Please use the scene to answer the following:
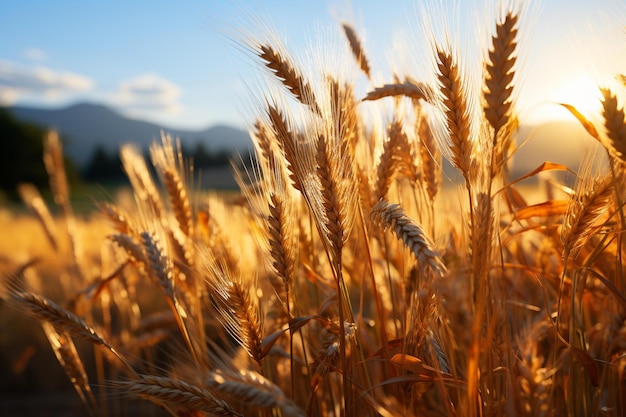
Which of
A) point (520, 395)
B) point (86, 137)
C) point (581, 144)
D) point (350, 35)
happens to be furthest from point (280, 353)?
point (86, 137)

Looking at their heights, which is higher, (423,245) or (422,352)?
(423,245)

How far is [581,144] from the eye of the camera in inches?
84.6

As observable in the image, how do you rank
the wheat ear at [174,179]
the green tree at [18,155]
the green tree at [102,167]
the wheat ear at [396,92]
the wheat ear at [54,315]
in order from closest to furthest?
the wheat ear at [54,315] < the wheat ear at [396,92] < the wheat ear at [174,179] < the green tree at [18,155] < the green tree at [102,167]

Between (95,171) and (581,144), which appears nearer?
(581,144)

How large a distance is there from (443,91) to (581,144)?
3.97ft

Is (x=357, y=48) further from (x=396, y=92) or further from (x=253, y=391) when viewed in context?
(x=253, y=391)

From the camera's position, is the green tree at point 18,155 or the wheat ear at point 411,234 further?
the green tree at point 18,155

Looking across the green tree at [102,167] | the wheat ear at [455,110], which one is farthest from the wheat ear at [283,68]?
the green tree at [102,167]

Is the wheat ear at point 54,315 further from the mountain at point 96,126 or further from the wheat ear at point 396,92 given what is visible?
the mountain at point 96,126

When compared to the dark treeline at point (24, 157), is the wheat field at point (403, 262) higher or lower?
lower

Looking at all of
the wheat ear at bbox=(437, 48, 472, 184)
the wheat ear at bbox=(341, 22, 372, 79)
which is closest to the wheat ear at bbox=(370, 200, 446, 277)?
the wheat ear at bbox=(437, 48, 472, 184)

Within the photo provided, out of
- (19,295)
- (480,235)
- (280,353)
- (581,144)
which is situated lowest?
(280,353)

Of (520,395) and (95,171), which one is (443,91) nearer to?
(520,395)

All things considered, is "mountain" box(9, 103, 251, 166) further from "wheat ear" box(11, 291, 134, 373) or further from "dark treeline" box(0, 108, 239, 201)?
"wheat ear" box(11, 291, 134, 373)
